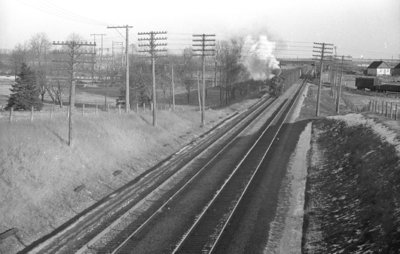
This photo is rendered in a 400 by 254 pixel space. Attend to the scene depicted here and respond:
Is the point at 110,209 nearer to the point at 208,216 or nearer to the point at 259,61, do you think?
the point at 208,216

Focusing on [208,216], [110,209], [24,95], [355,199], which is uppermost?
[24,95]

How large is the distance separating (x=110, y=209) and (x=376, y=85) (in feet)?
249

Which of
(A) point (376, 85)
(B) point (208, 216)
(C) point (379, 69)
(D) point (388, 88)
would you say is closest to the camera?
(B) point (208, 216)

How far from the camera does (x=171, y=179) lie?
23906 millimetres

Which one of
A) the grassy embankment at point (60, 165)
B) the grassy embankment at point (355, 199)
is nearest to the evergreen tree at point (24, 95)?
the grassy embankment at point (60, 165)

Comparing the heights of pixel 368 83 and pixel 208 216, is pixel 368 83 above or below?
above

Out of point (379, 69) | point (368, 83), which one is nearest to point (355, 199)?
point (368, 83)

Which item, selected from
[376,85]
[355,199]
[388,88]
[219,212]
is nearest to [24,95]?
[219,212]

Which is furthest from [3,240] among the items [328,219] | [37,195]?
[328,219]

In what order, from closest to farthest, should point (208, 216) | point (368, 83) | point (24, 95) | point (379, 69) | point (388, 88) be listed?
point (208, 216), point (24, 95), point (388, 88), point (368, 83), point (379, 69)

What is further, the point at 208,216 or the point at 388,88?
the point at 388,88

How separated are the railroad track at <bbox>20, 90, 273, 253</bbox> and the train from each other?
5696cm

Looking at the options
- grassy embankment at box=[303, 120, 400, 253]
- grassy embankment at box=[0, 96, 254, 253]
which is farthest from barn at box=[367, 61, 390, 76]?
grassy embankment at box=[0, 96, 254, 253]

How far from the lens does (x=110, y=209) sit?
1859 centimetres
